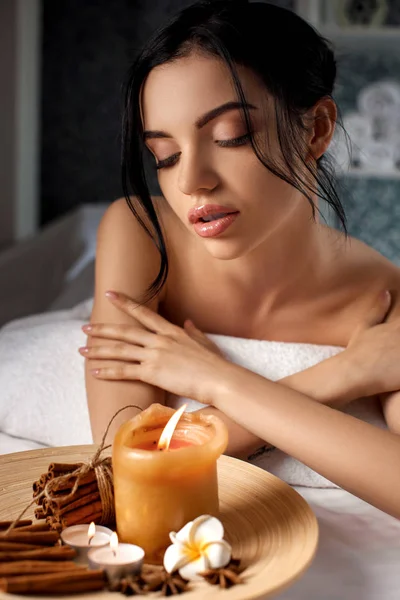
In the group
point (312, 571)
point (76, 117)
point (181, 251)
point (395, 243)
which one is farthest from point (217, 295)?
point (395, 243)

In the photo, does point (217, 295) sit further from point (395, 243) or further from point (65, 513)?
point (395, 243)

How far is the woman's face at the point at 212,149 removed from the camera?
1.14 m

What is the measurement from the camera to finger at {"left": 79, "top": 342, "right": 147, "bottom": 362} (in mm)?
1269

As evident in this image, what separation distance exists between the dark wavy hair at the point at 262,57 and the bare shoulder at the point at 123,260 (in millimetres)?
189

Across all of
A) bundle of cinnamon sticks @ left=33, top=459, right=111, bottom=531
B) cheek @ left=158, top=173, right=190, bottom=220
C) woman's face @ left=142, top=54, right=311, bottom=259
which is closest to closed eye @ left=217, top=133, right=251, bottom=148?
woman's face @ left=142, top=54, right=311, bottom=259

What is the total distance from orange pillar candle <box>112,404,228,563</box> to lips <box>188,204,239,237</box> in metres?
0.43

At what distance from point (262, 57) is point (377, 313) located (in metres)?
0.55

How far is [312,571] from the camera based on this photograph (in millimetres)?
898

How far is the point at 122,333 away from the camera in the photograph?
1.31 meters

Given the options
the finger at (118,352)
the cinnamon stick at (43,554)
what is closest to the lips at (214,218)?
the finger at (118,352)

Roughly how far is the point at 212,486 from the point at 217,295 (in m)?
0.73

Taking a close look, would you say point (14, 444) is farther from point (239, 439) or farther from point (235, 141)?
point (235, 141)

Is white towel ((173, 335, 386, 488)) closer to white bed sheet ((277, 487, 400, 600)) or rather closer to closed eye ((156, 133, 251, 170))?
white bed sheet ((277, 487, 400, 600))

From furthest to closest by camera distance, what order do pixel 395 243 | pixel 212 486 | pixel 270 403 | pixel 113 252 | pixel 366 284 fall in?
pixel 395 243 < pixel 366 284 < pixel 113 252 < pixel 270 403 < pixel 212 486
